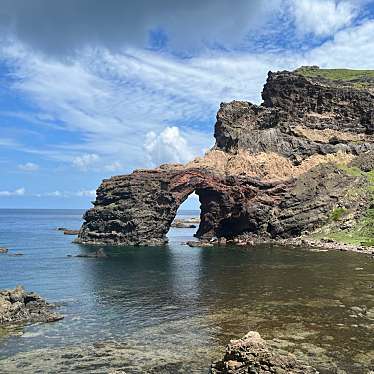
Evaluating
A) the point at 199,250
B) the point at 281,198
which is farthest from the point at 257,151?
the point at 199,250

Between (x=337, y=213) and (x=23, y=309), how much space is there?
104 meters

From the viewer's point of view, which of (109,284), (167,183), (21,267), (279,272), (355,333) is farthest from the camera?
(167,183)

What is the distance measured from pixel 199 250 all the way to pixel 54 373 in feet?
290

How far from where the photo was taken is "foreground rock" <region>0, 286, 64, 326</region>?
47.1 metres

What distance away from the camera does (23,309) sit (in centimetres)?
4928

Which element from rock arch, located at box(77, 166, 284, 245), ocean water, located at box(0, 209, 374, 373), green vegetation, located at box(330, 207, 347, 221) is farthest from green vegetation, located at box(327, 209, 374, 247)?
rock arch, located at box(77, 166, 284, 245)

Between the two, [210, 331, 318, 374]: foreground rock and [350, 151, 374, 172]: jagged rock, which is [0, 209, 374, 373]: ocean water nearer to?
[210, 331, 318, 374]: foreground rock

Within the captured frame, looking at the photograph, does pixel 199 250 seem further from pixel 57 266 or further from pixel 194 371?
pixel 194 371

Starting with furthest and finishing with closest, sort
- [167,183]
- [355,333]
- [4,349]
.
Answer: [167,183] < [355,333] < [4,349]

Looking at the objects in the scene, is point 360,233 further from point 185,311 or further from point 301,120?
point 185,311

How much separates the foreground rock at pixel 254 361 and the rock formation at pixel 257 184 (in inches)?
4068

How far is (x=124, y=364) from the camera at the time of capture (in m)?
33.7

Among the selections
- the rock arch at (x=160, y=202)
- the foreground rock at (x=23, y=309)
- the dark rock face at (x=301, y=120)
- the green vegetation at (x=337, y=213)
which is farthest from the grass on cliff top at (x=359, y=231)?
the foreground rock at (x=23, y=309)

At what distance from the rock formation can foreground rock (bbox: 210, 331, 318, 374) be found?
103m
